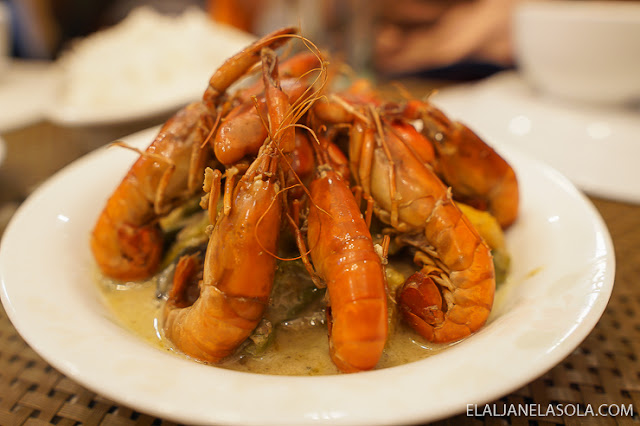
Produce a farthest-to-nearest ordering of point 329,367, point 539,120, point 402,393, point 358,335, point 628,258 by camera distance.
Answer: point 539,120 < point 628,258 < point 329,367 < point 358,335 < point 402,393

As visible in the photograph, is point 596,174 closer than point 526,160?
No

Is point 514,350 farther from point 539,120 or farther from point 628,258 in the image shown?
point 539,120

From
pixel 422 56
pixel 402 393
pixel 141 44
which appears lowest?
pixel 422 56

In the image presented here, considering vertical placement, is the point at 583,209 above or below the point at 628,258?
above

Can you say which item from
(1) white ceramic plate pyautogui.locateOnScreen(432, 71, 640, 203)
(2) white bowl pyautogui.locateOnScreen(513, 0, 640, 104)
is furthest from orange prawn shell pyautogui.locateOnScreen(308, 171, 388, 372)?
(2) white bowl pyautogui.locateOnScreen(513, 0, 640, 104)

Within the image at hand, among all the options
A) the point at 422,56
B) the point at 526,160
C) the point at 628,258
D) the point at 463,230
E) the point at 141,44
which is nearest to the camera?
the point at 463,230

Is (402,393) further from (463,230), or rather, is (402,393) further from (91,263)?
(91,263)

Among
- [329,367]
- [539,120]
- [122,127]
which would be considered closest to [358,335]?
[329,367]
